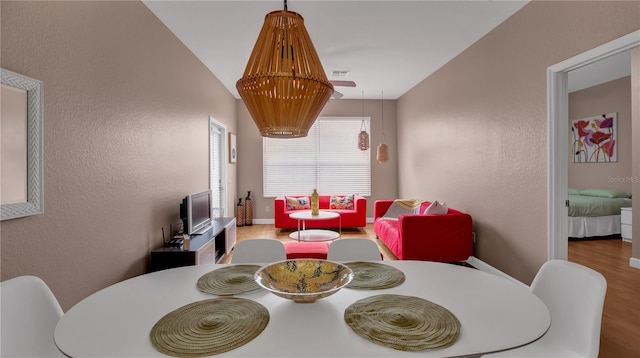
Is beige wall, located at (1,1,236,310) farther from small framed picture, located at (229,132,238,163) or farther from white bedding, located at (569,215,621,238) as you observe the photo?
white bedding, located at (569,215,621,238)

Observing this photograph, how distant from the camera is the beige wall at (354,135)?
671cm

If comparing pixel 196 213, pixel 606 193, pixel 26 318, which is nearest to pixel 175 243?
pixel 196 213

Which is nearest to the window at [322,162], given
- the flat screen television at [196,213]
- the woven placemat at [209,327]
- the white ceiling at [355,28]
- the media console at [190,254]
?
the white ceiling at [355,28]

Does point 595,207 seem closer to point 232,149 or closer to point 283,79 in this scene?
point 283,79

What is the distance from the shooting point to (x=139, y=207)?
2.81 metres

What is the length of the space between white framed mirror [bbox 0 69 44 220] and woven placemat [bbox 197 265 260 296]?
3.36 feet

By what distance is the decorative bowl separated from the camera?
4.34ft

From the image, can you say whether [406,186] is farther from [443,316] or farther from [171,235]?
[443,316]

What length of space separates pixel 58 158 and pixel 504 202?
3739mm

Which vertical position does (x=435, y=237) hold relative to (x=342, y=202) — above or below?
below

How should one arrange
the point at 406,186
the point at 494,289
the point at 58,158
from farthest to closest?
the point at 406,186, the point at 58,158, the point at 494,289

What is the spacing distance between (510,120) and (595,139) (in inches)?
157

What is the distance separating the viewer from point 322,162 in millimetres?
6852

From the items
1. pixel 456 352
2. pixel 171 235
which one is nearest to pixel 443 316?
pixel 456 352
